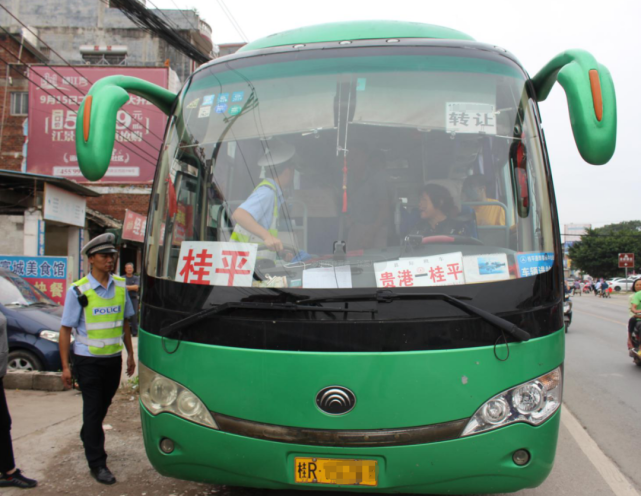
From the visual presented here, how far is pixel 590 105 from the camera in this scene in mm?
2779

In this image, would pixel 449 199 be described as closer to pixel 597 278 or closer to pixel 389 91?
pixel 389 91

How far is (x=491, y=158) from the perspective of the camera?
2.99 meters

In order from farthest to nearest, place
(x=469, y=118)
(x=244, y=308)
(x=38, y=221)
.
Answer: (x=38, y=221)
(x=469, y=118)
(x=244, y=308)

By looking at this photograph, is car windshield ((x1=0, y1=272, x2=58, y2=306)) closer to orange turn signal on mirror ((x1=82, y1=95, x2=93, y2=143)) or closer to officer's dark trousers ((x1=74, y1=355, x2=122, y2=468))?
officer's dark trousers ((x1=74, y1=355, x2=122, y2=468))

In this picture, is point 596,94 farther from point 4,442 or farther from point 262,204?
point 4,442

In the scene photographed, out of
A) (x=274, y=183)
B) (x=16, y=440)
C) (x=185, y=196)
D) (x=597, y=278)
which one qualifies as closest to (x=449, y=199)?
(x=274, y=183)

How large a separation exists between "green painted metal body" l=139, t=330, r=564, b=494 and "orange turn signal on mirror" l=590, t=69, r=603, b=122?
44.3 inches

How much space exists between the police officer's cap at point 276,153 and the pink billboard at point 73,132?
1767cm

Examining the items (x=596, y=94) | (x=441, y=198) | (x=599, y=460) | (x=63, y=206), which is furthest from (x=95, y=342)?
(x=63, y=206)

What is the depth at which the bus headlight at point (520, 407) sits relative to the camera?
256cm

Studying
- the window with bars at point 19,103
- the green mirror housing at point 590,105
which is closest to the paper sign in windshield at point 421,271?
the green mirror housing at point 590,105

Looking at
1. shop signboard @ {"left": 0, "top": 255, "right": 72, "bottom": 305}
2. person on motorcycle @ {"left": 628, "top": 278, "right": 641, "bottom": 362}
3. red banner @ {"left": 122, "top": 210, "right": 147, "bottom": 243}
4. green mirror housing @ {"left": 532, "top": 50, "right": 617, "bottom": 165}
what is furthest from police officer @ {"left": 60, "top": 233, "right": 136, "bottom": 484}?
red banner @ {"left": 122, "top": 210, "right": 147, "bottom": 243}

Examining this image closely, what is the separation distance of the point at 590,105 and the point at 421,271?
117 centimetres

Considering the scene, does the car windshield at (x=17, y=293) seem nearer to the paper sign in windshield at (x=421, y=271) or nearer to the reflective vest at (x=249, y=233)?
the reflective vest at (x=249, y=233)
